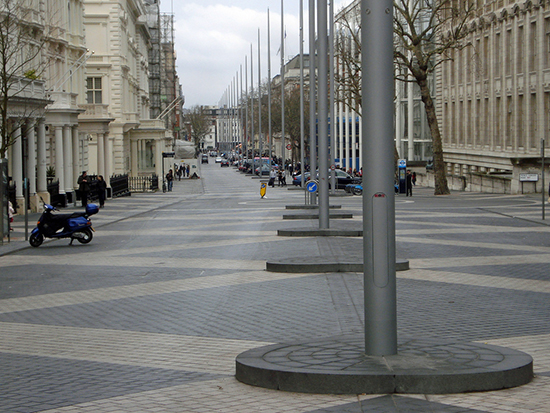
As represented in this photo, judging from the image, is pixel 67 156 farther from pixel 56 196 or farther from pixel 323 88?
pixel 323 88

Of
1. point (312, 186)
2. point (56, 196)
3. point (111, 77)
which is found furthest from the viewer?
point (111, 77)

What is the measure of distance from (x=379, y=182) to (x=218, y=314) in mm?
4368

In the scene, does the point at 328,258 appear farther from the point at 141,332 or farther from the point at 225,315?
the point at 141,332

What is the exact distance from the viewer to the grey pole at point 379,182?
7277mm

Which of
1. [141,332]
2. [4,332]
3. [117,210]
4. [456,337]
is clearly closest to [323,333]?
[456,337]

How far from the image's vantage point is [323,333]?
9.46 meters

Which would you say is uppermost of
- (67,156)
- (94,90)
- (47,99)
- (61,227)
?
(94,90)

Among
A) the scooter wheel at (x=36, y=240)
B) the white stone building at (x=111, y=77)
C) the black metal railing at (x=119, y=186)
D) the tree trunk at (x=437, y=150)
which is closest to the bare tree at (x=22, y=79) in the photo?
the scooter wheel at (x=36, y=240)

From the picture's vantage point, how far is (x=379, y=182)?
7.32 m

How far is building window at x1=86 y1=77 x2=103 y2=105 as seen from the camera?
62344mm

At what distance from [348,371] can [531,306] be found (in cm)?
510

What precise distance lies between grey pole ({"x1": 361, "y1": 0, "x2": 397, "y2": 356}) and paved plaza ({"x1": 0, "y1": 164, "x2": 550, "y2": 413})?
775mm

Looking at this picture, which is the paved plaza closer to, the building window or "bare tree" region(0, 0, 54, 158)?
"bare tree" region(0, 0, 54, 158)

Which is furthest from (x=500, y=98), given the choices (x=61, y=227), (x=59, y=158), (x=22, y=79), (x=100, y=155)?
(x=61, y=227)
